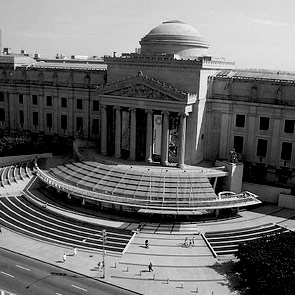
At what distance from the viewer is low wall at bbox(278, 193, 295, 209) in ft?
249

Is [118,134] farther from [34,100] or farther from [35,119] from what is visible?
[34,100]

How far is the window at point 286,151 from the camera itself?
7969 cm

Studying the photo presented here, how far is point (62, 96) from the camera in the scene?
343 ft

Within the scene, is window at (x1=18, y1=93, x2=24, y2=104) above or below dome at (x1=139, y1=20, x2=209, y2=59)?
below

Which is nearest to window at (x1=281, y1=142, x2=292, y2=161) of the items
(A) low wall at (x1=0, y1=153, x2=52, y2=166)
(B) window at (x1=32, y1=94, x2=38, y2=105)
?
(A) low wall at (x1=0, y1=153, x2=52, y2=166)

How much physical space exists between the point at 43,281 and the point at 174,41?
191ft

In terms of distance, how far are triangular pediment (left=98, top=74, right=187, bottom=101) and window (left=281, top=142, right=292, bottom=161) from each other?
2271cm

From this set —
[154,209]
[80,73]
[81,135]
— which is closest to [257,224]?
[154,209]

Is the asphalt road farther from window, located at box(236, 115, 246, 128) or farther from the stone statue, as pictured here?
window, located at box(236, 115, 246, 128)

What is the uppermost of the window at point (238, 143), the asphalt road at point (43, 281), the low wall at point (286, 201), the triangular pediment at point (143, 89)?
the triangular pediment at point (143, 89)

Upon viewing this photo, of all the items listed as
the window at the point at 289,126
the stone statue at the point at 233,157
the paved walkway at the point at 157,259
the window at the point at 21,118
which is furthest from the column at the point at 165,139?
the window at the point at 21,118

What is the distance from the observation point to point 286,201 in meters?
76.5

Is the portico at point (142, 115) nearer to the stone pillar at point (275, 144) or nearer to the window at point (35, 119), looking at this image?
the stone pillar at point (275, 144)

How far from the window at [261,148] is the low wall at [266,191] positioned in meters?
6.93
